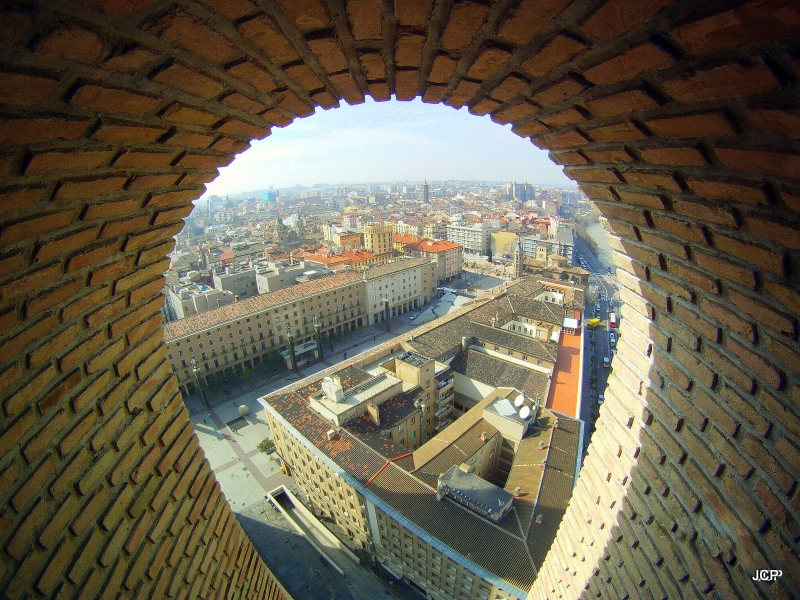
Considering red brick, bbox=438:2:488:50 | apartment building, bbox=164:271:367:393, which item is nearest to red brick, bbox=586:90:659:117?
red brick, bbox=438:2:488:50

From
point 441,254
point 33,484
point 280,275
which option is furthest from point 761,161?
point 441,254

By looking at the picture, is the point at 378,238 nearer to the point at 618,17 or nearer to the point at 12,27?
the point at 618,17

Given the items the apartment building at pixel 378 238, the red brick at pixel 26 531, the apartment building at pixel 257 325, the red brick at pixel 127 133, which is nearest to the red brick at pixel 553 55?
the red brick at pixel 127 133

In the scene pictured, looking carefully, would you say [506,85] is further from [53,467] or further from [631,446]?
[53,467]

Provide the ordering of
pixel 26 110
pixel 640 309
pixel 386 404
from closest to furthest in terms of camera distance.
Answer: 1. pixel 26 110
2. pixel 640 309
3. pixel 386 404

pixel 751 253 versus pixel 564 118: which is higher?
pixel 564 118

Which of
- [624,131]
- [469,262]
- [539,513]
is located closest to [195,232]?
[469,262]
